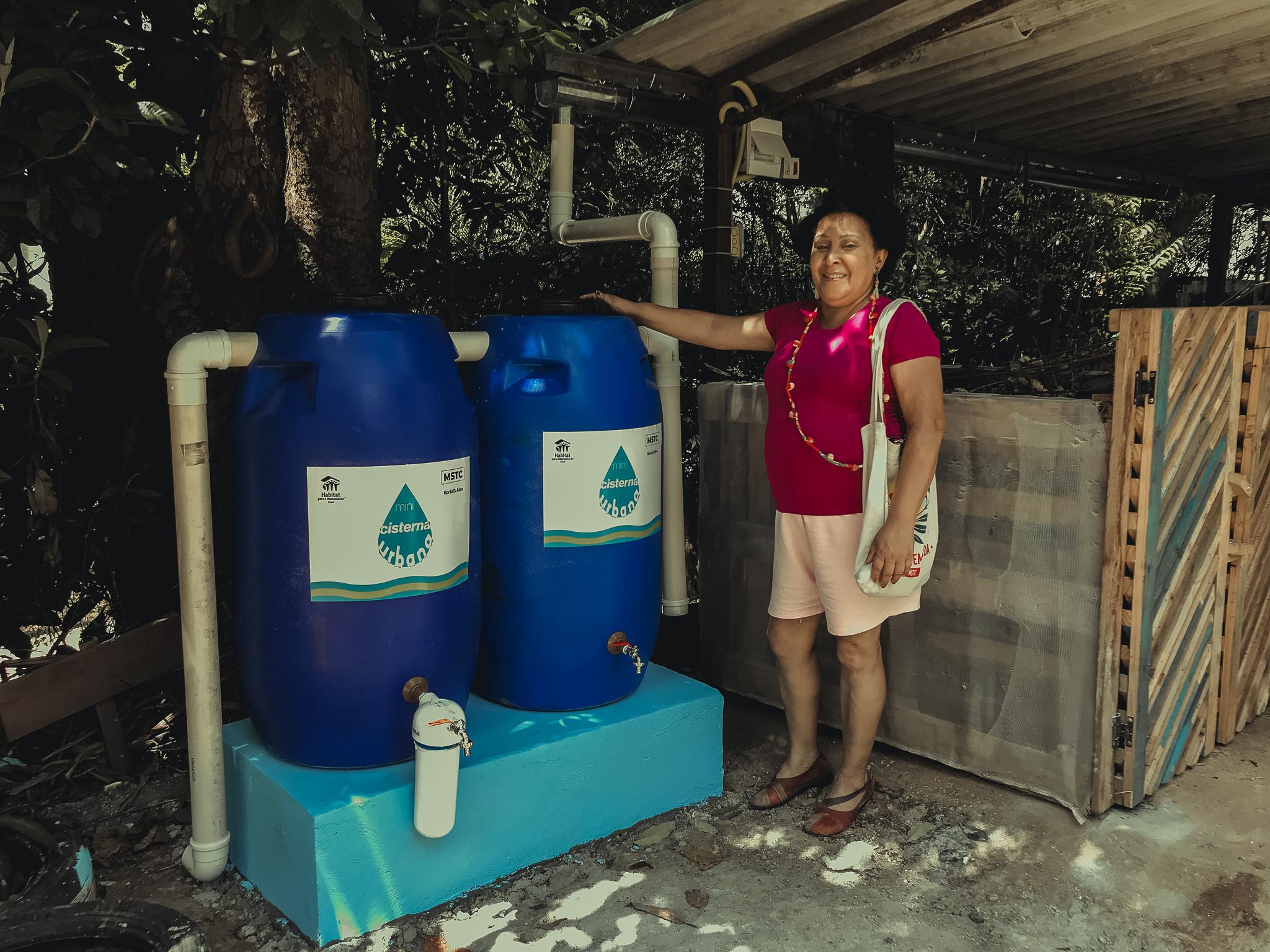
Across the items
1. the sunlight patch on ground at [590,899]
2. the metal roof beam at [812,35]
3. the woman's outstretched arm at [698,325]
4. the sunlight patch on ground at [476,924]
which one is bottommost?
the sunlight patch on ground at [476,924]

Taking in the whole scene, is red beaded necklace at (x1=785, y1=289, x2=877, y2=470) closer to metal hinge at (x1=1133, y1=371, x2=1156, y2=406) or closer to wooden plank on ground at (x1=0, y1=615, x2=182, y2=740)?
Answer: metal hinge at (x1=1133, y1=371, x2=1156, y2=406)

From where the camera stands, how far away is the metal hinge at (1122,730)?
2.75 meters

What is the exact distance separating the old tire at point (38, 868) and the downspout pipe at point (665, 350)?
67.7 inches

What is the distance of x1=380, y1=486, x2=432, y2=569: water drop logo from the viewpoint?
90.5 inches

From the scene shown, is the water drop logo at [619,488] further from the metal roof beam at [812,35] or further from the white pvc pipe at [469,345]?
the metal roof beam at [812,35]

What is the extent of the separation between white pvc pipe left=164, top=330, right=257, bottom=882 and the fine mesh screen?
1924mm

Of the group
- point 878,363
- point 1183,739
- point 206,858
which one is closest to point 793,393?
point 878,363

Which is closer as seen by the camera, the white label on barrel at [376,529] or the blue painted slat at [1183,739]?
the white label on barrel at [376,529]

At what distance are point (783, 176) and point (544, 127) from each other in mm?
1696

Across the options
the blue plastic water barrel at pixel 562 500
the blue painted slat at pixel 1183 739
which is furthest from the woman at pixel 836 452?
the blue painted slat at pixel 1183 739

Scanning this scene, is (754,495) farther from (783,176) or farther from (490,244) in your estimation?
(490,244)

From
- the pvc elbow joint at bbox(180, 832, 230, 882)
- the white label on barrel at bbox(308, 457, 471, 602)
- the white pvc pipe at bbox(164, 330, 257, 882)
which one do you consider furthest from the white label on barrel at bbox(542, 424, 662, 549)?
the pvc elbow joint at bbox(180, 832, 230, 882)

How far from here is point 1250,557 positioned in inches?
125

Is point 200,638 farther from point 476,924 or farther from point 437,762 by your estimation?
point 476,924
